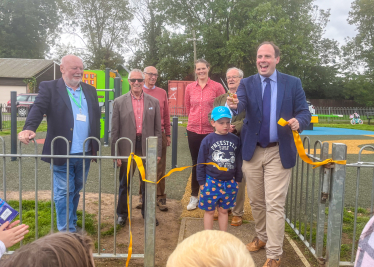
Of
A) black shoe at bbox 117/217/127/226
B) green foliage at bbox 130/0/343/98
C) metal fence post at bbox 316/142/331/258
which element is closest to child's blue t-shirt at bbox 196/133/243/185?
metal fence post at bbox 316/142/331/258

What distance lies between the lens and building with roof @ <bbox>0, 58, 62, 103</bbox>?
37781mm

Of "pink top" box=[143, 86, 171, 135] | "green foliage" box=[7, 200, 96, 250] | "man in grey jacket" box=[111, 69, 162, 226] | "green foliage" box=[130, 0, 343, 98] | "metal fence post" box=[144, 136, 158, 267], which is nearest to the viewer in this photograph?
"metal fence post" box=[144, 136, 158, 267]

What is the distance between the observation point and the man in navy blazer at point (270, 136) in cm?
318

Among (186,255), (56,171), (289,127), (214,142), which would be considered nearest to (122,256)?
(56,171)

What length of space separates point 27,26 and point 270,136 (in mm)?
58797

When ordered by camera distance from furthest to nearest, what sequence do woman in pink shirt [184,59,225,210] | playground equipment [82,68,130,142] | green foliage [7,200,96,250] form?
playground equipment [82,68,130,142]
woman in pink shirt [184,59,225,210]
green foliage [7,200,96,250]

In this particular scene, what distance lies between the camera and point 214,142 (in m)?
3.64

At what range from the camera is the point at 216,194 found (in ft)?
11.6

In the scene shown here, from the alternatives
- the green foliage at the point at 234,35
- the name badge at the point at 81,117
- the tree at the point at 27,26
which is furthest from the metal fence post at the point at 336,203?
the tree at the point at 27,26

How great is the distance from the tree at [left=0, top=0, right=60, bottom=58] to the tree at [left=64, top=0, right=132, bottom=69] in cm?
796

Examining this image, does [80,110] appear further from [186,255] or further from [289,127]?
[186,255]

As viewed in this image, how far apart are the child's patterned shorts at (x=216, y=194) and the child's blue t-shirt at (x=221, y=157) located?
0.18ft

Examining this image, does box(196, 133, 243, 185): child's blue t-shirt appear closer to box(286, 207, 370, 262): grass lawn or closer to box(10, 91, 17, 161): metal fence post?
box(286, 207, 370, 262): grass lawn

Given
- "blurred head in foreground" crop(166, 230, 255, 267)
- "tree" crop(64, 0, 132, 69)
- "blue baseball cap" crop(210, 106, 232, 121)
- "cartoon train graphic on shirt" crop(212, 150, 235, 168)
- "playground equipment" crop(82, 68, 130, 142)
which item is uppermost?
"tree" crop(64, 0, 132, 69)
